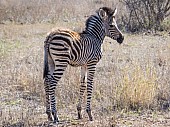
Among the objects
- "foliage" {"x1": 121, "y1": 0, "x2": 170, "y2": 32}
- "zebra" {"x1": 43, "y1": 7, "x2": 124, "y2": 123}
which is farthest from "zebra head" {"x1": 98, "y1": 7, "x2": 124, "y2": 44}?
"foliage" {"x1": 121, "y1": 0, "x2": 170, "y2": 32}

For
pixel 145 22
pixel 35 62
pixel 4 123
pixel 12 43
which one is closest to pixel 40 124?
pixel 4 123

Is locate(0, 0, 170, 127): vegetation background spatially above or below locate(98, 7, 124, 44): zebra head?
below

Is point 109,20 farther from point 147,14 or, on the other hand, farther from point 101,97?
point 147,14

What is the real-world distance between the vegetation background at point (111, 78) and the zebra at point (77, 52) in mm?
444

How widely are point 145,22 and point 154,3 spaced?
89cm

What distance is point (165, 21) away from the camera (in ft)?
60.6

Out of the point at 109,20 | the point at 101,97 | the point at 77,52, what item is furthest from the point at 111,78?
the point at 77,52

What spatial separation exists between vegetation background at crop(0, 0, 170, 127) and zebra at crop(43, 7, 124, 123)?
1.46ft

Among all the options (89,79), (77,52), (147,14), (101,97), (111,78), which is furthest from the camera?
(147,14)

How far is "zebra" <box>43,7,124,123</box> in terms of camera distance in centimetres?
652

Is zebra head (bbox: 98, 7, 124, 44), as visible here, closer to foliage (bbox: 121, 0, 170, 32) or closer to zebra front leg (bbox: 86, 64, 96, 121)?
zebra front leg (bbox: 86, 64, 96, 121)

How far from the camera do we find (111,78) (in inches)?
349

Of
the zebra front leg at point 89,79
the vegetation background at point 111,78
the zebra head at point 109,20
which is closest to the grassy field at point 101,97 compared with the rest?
the vegetation background at point 111,78

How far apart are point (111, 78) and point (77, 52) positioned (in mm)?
2269
